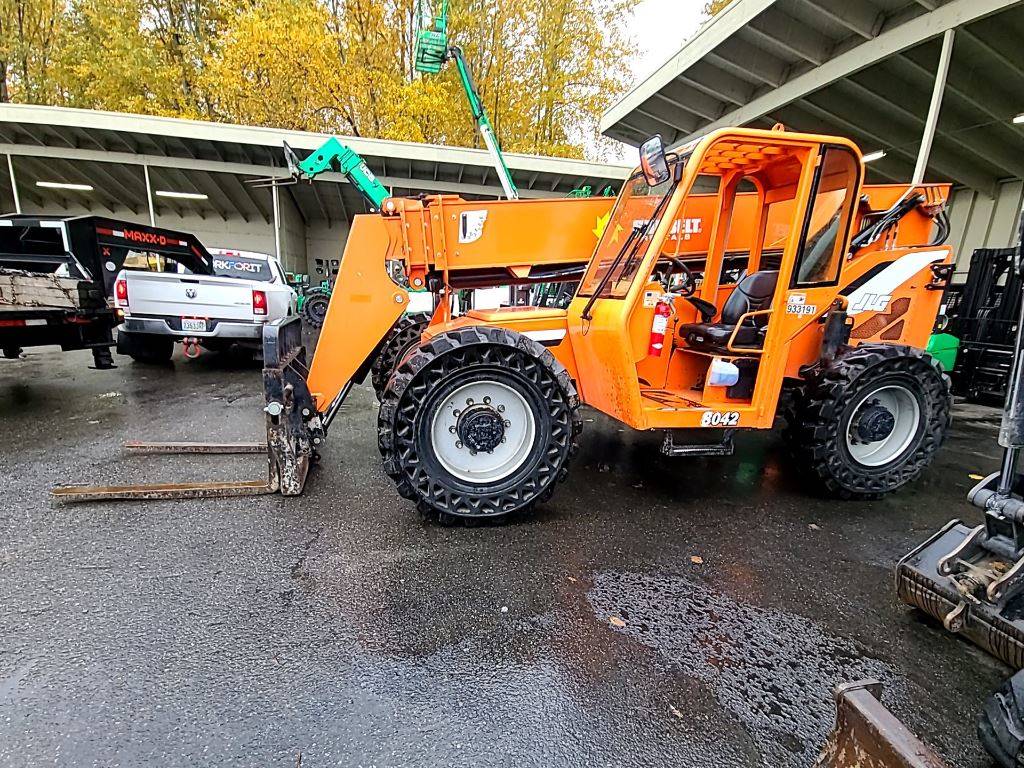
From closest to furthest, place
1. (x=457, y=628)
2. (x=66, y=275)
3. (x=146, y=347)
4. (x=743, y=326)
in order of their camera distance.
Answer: (x=457, y=628), (x=743, y=326), (x=66, y=275), (x=146, y=347)

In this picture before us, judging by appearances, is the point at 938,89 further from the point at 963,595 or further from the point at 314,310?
the point at 314,310

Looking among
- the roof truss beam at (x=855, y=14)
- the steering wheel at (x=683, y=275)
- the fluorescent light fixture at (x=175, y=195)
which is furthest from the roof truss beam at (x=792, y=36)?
the fluorescent light fixture at (x=175, y=195)

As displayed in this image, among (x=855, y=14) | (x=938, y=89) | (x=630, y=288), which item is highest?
(x=855, y=14)

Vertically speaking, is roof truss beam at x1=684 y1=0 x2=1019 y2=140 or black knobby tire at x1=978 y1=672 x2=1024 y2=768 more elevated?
roof truss beam at x1=684 y1=0 x2=1019 y2=140

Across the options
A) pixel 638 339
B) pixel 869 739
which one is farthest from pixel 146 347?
pixel 869 739

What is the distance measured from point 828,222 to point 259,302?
7236mm

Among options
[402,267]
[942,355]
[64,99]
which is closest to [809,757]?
[402,267]

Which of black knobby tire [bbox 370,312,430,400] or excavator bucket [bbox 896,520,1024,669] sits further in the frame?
black knobby tire [bbox 370,312,430,400]

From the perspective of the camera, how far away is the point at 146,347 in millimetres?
8234

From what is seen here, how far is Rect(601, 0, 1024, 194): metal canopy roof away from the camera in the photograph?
7.96 m

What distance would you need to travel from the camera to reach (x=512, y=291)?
7.84 meters

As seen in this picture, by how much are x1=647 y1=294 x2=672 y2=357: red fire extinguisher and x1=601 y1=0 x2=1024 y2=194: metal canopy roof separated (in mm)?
7371

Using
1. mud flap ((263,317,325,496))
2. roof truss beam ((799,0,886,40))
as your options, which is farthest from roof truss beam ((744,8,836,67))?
mud flap ((263,317,325,496))

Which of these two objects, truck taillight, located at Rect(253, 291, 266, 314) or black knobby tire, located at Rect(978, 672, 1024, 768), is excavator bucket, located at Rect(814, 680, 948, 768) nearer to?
black knobby tire, located at Rect(978, 672, 1024, 768)
